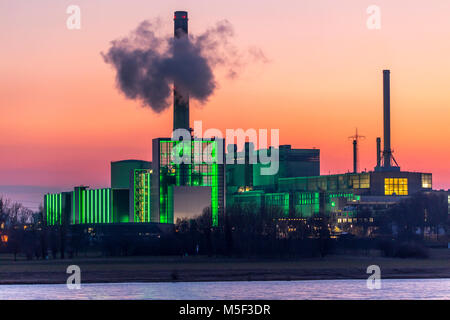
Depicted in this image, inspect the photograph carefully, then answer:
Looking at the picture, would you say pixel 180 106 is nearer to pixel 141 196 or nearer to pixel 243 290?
pixel 141 196

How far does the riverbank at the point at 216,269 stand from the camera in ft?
226

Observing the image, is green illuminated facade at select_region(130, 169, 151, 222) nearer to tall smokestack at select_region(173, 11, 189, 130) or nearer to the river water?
tall smokestack at select_region(173, 11, 189, 130)

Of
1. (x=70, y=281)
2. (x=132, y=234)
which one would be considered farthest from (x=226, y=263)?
(x=132, y=234)

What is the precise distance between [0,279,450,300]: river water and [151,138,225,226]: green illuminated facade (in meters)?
104

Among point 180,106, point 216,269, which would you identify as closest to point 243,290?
point 216,269

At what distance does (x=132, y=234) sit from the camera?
139 m

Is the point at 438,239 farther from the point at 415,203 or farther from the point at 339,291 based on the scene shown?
the point at 339,291

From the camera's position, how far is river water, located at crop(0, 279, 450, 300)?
176 feet

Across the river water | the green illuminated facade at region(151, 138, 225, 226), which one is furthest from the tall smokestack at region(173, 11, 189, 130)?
the river water

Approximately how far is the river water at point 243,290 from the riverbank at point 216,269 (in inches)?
143

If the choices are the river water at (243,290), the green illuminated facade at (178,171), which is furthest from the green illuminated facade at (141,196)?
the river water at (243,290)

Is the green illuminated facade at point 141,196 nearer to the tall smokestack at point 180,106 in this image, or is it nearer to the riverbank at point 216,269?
the tall smokestack at point 180,106

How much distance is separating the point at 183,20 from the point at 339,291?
106 meters

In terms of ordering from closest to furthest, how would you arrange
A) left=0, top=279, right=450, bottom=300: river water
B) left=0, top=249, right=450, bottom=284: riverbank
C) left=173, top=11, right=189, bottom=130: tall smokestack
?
left=0, top=279, right=450, bottom=300: river water, left=0, top=249, right=450, bottom=284: riverbank, left=173, top=11, right=189, bottom=130: tall smokestack
